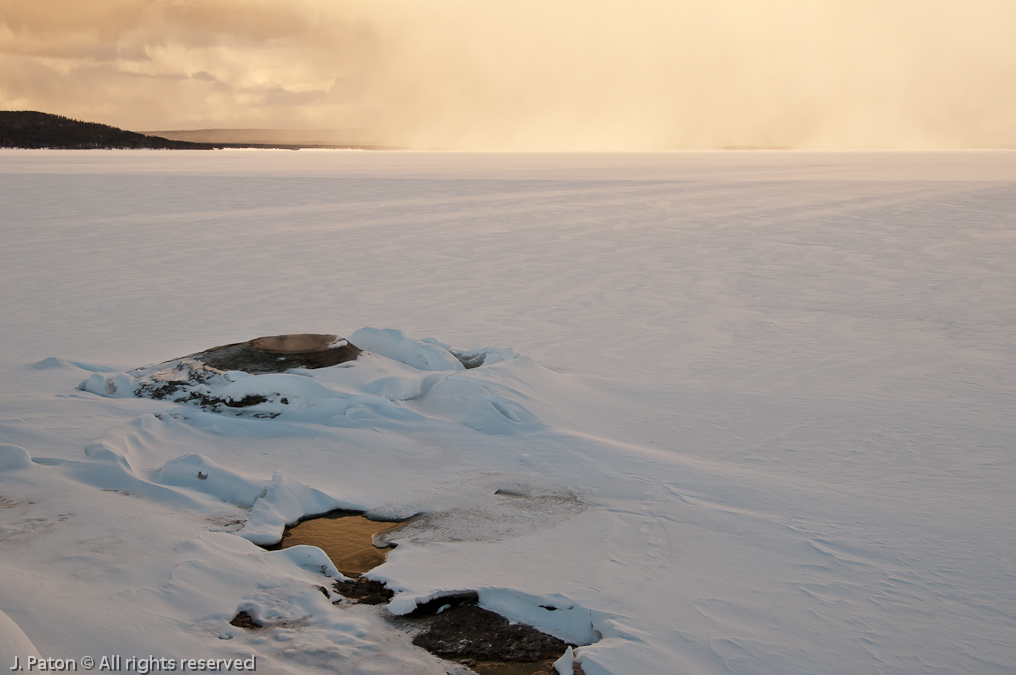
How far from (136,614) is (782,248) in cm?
1121

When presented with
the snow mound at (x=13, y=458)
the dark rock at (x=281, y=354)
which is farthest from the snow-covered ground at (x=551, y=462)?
the dark rock at (x=281, y=354)

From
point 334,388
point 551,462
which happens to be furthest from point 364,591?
point 334,388

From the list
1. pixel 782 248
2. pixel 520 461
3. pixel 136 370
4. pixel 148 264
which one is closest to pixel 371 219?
pixel 148 264

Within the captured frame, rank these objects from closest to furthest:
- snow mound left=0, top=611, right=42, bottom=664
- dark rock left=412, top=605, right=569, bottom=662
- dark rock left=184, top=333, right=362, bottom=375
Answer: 1. snow mound left=0, top=611, right=42, bottom=664
2. dark rock left=412, top=605, right=569, bottom=662
3. dark rock left=184, top=333, right=362, bottom=375

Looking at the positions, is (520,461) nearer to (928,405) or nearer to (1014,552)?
(1014,552)

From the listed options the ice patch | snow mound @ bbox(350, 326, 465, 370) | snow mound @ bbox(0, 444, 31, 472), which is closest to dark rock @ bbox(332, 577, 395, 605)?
snow mound @ bbox(0, 444, 31, 472)

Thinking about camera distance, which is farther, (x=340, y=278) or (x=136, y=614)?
(x=340, y=278)

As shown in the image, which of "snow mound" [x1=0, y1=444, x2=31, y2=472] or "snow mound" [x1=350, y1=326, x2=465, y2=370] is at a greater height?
"snow mound" [x1=350, y1=326, x2=465, y2=370]

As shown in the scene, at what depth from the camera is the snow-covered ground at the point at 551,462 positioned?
8.46 ft

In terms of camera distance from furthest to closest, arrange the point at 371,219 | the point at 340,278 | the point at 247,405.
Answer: the point at 371,219 < the point at 340,278 < the point at 247,405

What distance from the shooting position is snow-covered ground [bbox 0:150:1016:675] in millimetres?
2578

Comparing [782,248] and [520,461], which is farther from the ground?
[782,248]

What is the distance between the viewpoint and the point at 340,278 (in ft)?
31.5

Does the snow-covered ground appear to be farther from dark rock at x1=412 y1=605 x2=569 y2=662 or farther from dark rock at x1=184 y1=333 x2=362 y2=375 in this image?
dark rock at x1=184 y1=333 x2=362 y2=375
